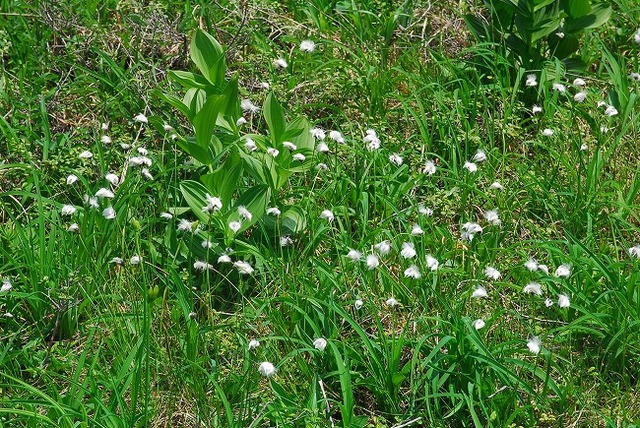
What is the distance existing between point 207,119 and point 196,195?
0.99 ft

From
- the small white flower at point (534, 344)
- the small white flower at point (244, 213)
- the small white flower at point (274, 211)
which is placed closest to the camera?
the small white flower at point (534, 344)

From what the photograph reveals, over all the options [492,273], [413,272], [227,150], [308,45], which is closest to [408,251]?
[413,272]

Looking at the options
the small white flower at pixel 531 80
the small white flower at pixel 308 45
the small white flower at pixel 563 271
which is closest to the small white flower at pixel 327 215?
the small white flower at pixel 563 271

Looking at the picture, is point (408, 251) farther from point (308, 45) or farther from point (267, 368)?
point (308, 45)

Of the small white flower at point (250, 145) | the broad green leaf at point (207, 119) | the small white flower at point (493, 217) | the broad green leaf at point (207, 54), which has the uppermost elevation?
the broad green leaf at point (207, 54)

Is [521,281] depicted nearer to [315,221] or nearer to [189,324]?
[315,221]

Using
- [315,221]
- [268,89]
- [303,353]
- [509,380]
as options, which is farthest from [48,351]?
[268,89]

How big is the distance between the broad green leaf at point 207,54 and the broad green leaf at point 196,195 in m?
0.49

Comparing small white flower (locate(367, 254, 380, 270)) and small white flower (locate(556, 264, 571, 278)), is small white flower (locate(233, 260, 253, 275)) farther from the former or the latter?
small white flower (locate(556, 264, 571, 278))

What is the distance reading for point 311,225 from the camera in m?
3.67

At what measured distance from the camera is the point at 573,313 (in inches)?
131

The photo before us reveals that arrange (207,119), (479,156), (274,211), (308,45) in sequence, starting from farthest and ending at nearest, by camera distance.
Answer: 1. (308,45)
2. (479,156)
3. (207,119)
4. (274,211)

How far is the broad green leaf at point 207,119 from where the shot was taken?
141 inches

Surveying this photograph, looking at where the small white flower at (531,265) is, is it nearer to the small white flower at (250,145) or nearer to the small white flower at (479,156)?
the small white flower at (479,156)
